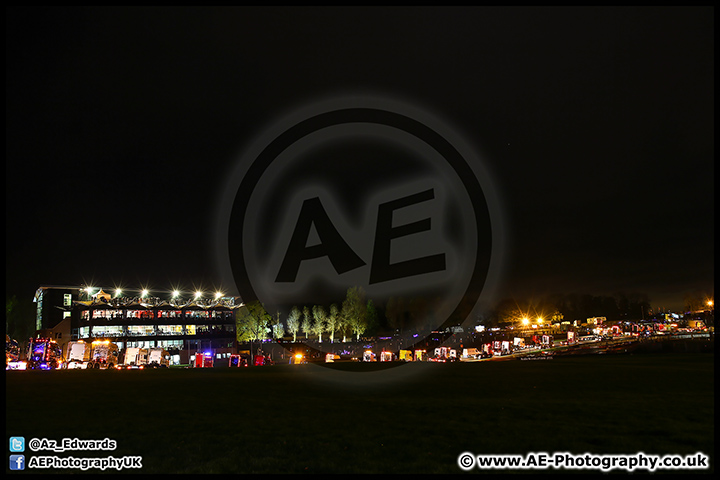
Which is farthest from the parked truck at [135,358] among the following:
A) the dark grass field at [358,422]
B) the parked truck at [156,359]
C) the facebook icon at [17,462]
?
the facebook icon at [17,462]

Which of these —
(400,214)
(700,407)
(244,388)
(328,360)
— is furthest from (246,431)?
(400,214)

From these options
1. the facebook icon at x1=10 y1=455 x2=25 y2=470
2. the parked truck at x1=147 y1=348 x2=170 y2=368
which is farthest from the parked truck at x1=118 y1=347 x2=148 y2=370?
the facebook icon at x1=10 y1=455 x2=25 y2=470

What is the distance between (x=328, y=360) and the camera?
61688 millimetres

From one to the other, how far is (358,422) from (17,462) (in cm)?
892

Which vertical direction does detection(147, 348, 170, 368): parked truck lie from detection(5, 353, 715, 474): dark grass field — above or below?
below

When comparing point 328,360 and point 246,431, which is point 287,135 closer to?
point 328,360

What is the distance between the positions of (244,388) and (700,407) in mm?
19433

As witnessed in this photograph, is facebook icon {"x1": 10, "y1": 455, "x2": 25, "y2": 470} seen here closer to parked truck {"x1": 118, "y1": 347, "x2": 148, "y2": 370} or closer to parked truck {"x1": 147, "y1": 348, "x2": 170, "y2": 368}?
parked truck {"x1": 118, "y1": 347, "x2": 148, "y2": 370}

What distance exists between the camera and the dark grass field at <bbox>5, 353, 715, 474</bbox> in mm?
11844

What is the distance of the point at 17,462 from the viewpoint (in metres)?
11.3

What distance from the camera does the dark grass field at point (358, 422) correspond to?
38.9 feet

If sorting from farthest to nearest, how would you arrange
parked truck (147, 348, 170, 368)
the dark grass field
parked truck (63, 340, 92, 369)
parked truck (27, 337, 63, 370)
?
1. parked truck (147, 348, 170, 368)
2. parked truck (63, 340, 92, 369)
3. parked truck (27, 337, 63, 370)
4. the dark grass field

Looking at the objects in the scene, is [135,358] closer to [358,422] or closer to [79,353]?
[79,353]

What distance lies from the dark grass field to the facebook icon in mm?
754
